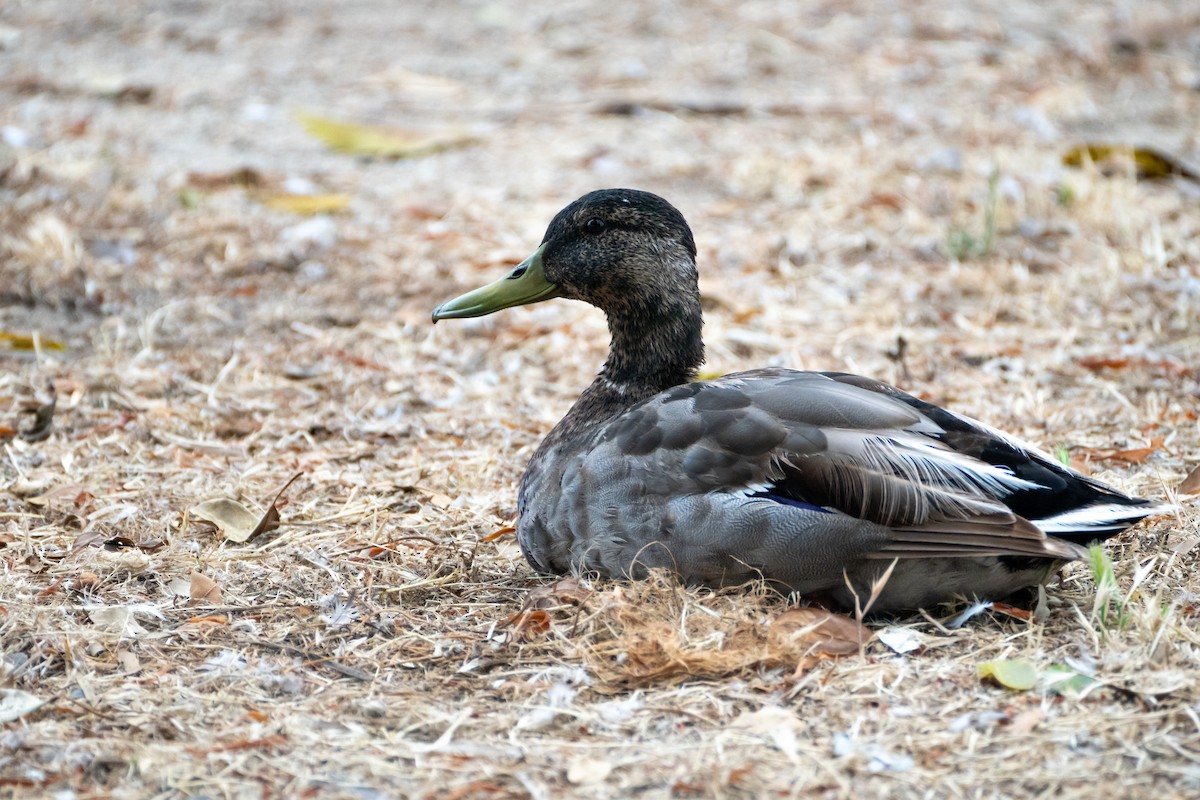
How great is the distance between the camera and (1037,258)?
625 centimetres

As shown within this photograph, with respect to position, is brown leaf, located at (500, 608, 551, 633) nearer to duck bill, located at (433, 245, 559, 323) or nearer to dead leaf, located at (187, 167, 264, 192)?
duck bill, located at (433, 245, 559, 323)

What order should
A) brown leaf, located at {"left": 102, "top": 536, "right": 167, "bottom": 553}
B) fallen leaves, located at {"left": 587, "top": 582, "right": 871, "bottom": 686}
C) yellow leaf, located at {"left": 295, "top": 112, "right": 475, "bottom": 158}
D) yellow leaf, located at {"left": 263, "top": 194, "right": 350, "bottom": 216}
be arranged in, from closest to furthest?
fallen leaves, located at {"left": 587, "top": 582, "right": 871, "bottom": 686}, brown leaf, located at {"left": 102, "top": 536, "right": 167, "bottom": 553}, yellow leaf, located at {"left": 263, "top": 194, "right": 350, "bottom": 216}, yellow leaf, located at {"left": 295, "top": 112, "right": 475, "bottom": 158}

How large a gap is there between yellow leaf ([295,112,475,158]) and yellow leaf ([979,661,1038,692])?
5807 millimetres

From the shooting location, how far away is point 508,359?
5.46m

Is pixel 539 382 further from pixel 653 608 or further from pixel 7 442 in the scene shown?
pixel 653 608

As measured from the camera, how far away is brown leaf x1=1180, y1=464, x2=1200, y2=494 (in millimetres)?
3773

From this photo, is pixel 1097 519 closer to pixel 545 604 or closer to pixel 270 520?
Answer: pixel 545 604

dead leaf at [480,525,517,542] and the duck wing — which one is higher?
the duck wing

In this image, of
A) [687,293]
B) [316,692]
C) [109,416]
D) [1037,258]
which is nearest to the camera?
[316,692]

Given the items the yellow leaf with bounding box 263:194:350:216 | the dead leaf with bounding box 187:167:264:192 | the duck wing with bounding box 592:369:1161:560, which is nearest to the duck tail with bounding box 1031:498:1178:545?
the duck wing with bounding box 592:369:1161:560

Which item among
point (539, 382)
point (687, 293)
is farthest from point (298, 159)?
point (687, 293)

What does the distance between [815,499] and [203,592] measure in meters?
1.48

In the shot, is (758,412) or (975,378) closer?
(758,412)

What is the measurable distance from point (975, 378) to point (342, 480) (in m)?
2.38
